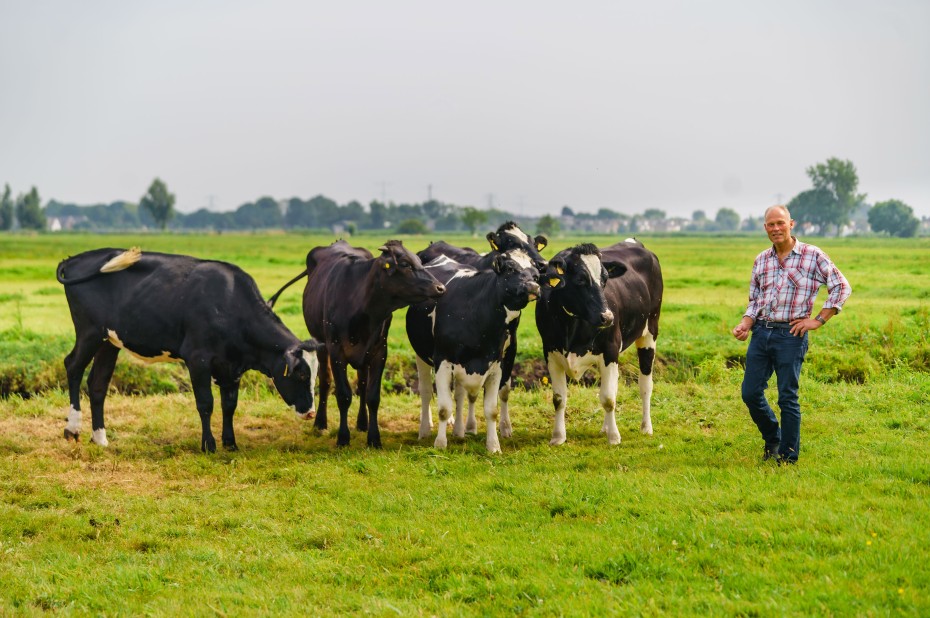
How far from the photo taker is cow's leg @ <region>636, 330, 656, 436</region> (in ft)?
35.8

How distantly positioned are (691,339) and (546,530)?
10099 mm

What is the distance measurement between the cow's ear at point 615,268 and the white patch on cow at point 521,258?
969 millimetres

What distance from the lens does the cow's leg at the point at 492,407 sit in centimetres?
990

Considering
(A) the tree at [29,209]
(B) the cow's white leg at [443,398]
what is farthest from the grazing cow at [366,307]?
(A) the tree at [29,209]

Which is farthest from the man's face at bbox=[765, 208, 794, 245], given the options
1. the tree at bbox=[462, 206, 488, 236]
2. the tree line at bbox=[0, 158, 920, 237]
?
the tree at bbox=[462, 206, 488, 236]

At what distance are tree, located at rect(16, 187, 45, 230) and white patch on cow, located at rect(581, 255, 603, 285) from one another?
161 metres

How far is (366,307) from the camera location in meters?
10.3

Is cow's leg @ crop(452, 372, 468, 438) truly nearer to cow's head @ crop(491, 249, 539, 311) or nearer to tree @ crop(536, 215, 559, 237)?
cow's head @ crop(491, 249, 539, 311)

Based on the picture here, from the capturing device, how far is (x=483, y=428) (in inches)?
454

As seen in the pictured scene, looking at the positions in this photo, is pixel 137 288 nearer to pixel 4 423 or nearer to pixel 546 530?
pixel 4 423

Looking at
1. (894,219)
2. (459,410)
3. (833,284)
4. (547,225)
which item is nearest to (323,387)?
(459,410)

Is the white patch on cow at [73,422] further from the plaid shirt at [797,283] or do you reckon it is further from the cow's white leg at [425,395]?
the plaid shirt at [797,283]

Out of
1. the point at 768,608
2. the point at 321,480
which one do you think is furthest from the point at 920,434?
the point at 321,480

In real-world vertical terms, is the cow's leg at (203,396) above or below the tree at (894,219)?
below
